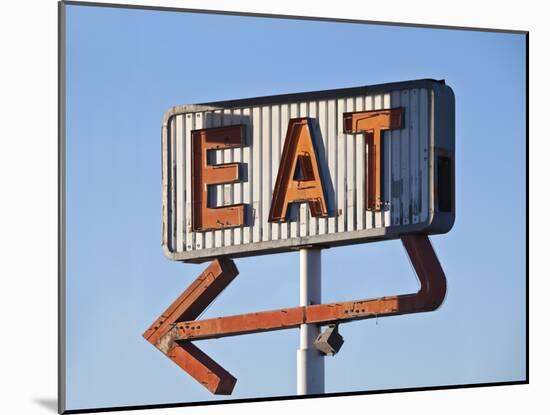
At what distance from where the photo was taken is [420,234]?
20.3 meters

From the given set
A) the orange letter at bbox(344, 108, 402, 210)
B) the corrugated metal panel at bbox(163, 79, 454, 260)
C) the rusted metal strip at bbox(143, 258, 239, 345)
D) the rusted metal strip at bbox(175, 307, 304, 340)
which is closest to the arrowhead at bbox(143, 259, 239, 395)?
the rusted metal strip at bbox(143, 258, 239, 345)

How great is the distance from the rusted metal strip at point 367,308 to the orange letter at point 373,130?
22.3 inches

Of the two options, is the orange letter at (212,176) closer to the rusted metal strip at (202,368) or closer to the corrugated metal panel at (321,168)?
the corrugated metal panel at (321,168)

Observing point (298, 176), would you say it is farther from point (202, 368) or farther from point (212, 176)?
point (202, 368)

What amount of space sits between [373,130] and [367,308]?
189cm

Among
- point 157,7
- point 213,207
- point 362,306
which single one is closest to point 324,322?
point 362,306

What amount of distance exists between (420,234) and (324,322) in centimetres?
136

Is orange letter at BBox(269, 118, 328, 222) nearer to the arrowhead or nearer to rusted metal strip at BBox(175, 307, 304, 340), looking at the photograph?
the arrowhead

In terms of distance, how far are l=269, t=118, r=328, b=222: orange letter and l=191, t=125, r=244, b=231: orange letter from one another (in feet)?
1.48

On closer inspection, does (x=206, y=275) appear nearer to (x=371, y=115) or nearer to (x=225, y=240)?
(x=225, y=240)

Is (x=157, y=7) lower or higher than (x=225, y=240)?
higher

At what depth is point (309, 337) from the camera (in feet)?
66.8

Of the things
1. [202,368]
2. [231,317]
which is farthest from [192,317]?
[202,368]

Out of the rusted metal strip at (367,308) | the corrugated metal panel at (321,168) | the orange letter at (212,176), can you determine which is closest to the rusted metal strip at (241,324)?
the rusted metal strip at (367,308)
